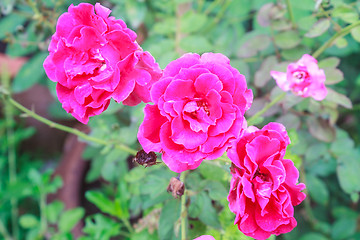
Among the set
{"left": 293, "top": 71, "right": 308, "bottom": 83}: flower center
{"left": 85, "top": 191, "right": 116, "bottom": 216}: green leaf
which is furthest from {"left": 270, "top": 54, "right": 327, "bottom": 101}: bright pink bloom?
{"left": 85, "top": 191, "right": 116, "bottom": 216}: green leaf

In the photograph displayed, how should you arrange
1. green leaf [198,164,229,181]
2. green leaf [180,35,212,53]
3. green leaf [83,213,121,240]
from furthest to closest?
green leaf [180,35,212,53] → green leaf [83,213,121,240] → green leaf [198,164,229,181]

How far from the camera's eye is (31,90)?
73.0 inches

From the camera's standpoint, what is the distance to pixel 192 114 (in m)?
0.59

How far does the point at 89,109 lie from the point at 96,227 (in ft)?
1.61

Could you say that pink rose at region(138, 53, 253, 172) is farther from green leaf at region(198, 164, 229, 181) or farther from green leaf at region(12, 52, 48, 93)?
green leaf at region(12, 52, 48, 93)

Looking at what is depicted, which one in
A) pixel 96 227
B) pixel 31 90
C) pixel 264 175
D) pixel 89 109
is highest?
pixel 89 109

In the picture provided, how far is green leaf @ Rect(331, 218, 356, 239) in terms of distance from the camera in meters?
1.14

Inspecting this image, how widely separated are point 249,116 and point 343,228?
488 millimetres

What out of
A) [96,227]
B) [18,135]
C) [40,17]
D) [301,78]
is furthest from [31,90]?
[301,78]

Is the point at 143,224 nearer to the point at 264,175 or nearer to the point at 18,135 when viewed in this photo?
the point at 264,175

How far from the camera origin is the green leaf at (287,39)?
972mm

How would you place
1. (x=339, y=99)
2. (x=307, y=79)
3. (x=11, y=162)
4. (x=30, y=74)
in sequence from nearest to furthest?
(x=307, y=79) < (x=339, y=99) < (x=30, y=74) < (x=11, y=162)

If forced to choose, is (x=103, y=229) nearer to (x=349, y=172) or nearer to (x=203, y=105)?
(x=203, y=105)

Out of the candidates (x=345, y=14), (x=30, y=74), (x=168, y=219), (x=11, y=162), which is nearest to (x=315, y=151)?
(x=345, y=14)
